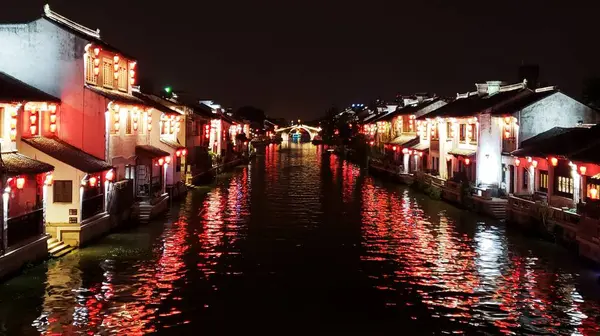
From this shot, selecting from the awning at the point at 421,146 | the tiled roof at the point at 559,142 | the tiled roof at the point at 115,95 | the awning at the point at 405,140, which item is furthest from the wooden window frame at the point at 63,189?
the awning at the point at 405,140

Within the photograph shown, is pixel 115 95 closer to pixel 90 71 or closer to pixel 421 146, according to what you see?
pixel 90 71

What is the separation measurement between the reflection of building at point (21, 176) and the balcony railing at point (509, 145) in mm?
28384

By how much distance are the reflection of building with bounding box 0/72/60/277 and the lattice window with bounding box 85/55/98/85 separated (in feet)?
7.49

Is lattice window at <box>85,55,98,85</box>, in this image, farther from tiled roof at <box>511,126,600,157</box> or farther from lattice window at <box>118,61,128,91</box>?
tiled roof at <box>511,126,600,157</box>

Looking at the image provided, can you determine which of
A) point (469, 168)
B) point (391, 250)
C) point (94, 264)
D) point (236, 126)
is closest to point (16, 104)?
point (94, 264)

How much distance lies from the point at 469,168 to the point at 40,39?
107ft

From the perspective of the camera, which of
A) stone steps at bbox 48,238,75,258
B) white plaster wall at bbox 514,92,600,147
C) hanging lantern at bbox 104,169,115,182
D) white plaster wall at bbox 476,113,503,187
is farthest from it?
white plaster wall at bbox 476,113,503,187

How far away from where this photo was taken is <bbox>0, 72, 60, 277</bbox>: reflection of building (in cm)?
2236

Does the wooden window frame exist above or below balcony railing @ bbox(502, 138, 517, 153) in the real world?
below

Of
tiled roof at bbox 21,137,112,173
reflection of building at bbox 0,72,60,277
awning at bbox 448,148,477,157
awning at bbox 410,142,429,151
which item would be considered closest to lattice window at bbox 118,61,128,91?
tiled roof at bbox 21,137,112,173

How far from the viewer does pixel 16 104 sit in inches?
984

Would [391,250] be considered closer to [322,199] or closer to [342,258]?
[342,258]

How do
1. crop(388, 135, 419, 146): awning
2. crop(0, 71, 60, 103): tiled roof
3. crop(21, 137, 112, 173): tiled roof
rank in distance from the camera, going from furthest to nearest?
crop(388, 135, 419, 146): awning
crop(21, 137, 112, 173): tiled roof
crop(0, 71, 60, 103): tiled roof

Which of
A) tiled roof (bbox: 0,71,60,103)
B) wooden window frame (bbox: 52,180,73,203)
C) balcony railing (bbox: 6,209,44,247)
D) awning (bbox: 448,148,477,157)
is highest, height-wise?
tiled roof (bbox: 0,71,60,103)
